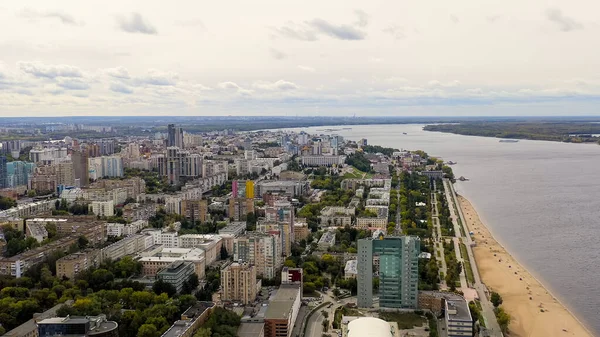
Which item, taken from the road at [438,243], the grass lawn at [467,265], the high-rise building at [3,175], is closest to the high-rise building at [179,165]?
the high-rise building at [3,175]

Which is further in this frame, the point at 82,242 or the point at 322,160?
the point at 322,160

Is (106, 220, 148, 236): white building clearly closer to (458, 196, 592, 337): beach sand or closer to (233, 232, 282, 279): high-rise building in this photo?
(233, 232, 282, 279): high-rise building

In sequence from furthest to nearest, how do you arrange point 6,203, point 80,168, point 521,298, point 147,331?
point 80,168, point 6,203, point 521,298, point 147,331

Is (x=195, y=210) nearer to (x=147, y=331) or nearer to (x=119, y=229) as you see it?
(x=119, y=229)

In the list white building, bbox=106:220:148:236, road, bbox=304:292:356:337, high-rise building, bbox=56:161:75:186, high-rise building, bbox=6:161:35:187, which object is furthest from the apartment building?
high-rise building, bbox=6:161:35:187

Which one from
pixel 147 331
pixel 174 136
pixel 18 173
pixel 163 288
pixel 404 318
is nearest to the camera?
pixel 147 331

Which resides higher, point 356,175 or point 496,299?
point 356,175

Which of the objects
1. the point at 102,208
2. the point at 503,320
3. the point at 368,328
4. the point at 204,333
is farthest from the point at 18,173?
the point at 503,320
